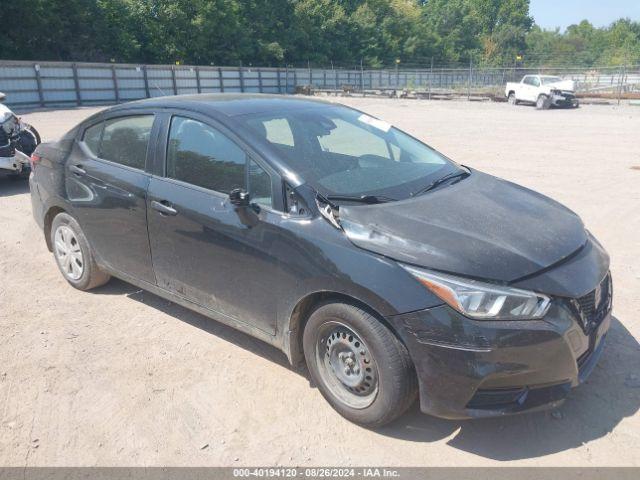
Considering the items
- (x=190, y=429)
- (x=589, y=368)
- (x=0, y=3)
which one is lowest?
(x=190, y=429)

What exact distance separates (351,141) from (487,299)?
5.71 ft

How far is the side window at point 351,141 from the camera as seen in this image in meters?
3.69

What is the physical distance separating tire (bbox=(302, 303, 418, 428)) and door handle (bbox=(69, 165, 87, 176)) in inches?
96.8

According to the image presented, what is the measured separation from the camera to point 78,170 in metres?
4.35

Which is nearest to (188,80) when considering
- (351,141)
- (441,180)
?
(351,141)

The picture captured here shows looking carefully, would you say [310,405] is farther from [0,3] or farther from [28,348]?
[0,3]

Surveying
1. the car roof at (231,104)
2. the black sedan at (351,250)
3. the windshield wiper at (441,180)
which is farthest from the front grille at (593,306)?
the car roof at (231,104)

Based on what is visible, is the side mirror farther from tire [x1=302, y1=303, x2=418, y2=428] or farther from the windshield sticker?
the windshield sticker

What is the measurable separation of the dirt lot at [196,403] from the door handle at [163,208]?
955 mm

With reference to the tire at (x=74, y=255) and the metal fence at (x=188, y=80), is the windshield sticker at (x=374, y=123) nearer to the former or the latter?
the tire at (x=74, y=255)

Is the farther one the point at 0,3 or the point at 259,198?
the point at 0,3

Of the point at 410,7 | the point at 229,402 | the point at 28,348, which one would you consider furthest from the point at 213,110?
the point at 410,7

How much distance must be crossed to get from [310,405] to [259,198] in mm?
1249

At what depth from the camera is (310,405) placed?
3.14 m
